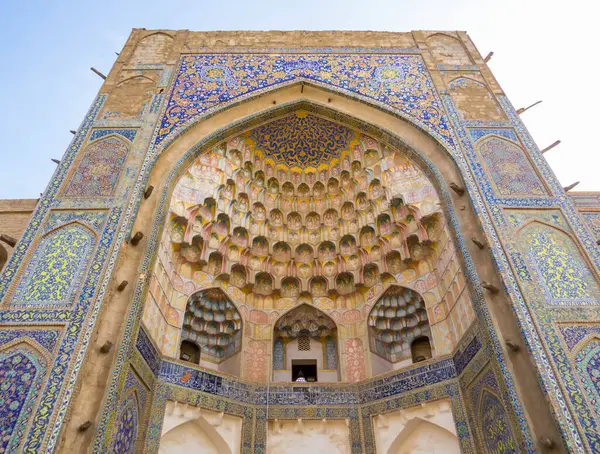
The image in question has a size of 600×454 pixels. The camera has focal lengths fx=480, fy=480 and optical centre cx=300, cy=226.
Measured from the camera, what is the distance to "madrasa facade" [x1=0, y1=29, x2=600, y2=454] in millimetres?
4645

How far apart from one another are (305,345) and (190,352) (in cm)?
186

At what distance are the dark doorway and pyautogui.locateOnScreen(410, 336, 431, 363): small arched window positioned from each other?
1.58 m

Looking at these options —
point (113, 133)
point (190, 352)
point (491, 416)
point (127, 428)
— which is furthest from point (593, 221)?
point (113, 133)

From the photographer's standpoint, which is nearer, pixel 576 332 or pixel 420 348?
pixel 576 332

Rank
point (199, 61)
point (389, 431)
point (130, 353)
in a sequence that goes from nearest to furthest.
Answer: point (130, 353) < point (389, 431) < point (199, 61)

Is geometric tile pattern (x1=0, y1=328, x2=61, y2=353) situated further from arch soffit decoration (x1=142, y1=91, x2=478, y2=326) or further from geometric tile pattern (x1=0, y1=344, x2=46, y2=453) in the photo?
arch soffit decoration (x1=142, y1=91, x2=478, y2=326)

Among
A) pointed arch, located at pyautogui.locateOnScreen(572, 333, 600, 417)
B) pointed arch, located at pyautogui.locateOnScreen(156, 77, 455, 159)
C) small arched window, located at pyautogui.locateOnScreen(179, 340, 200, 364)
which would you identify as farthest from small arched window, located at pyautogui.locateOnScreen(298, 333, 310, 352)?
pointed arch, located at pyautogui.locateOnScreen(572, 333, 600, 417)

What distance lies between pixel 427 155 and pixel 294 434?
14.5 ft

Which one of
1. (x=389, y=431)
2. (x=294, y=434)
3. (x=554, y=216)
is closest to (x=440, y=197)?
(x=554, y=216)

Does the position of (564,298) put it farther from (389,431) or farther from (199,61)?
(199,61)

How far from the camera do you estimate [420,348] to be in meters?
7.41

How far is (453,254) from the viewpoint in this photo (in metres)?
6.42

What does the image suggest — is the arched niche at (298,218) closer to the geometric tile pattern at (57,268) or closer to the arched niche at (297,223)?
the arched niche at (297,223)

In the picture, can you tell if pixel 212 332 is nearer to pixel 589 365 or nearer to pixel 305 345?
pixel 305 345
